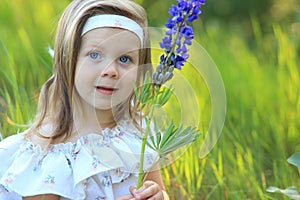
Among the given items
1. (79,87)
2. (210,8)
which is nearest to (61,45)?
(79,87)

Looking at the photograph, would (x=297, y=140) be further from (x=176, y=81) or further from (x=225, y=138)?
(x=176, y=81)

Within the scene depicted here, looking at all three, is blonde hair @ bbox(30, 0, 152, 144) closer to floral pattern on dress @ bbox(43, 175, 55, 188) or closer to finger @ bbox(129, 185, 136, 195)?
floral pattern on dress @ bbox(43, 175, 55, 188)

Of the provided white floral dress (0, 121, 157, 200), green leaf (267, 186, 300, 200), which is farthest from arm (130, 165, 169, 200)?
green leaf (267, 186, 300, 200)

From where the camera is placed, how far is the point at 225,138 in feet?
10.4

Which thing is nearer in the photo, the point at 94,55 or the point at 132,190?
the point at 132,190

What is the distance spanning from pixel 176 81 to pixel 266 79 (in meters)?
1.42

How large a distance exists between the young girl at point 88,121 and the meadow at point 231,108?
328mm

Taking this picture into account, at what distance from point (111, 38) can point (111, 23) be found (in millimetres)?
57

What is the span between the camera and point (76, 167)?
2.46 meters

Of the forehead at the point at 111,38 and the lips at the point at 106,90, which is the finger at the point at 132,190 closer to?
the lips at the point at 106,90

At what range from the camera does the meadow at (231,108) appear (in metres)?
2.88

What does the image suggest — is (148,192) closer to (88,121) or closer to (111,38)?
(88,121)

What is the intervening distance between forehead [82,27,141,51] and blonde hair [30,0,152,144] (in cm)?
4

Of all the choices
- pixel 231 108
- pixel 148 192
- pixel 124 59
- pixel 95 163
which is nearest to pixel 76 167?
pixel 95 163
